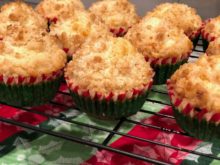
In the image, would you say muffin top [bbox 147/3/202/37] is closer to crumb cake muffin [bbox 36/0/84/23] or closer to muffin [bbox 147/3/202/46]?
muffin [bbox 147/3/202/46]

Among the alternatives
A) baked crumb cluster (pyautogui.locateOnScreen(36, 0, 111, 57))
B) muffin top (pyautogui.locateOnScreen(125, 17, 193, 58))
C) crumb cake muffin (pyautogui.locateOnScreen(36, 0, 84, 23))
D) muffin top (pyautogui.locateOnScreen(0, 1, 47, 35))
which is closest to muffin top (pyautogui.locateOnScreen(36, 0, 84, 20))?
crumb cake muffin (pyautogui.locateOnScreen(36, 0, 84, 23))

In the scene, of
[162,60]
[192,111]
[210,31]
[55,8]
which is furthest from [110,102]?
[55,8]

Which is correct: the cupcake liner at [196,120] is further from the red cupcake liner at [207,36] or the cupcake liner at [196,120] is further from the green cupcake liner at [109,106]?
the red cupcake liner at [207,36]

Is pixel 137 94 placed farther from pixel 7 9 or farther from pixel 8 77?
pixel 7 9

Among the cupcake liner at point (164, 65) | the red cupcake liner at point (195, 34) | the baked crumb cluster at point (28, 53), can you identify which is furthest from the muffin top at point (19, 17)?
the red cupcake liner at point (195, 34)

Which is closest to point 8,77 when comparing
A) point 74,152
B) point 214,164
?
point 74,152

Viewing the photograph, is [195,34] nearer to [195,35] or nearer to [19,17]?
[195,35]
